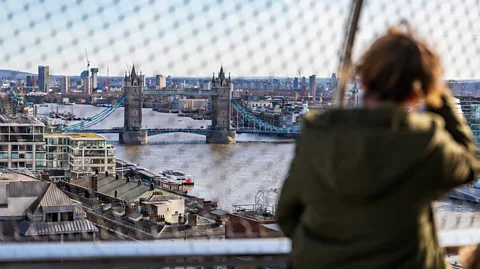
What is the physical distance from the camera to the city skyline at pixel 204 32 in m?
1.97

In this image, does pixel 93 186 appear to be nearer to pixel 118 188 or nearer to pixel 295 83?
pixel 118 188

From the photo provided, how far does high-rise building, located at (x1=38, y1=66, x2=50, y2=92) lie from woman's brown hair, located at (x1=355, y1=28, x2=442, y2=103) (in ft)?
5.50

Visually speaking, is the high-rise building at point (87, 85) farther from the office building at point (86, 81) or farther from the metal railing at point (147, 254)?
the metal railing at point (147, 254)

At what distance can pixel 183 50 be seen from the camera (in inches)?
90.2

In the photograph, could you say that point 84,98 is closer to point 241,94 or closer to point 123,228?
point 241,94

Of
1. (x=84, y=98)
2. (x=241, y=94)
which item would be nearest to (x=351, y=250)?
(x=241, y=94)

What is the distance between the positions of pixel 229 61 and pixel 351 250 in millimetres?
1418

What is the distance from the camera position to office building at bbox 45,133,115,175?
10.6 metres

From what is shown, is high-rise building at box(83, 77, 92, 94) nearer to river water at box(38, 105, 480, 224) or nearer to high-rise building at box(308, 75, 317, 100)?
river water at box(38, 105, 480, 224)

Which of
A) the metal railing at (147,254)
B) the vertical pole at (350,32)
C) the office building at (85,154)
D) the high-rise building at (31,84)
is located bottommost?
the office building at (85,154)

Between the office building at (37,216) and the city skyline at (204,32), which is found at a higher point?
the city skyline at (204,32)

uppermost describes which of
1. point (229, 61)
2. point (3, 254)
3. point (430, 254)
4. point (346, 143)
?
point (229, 61)

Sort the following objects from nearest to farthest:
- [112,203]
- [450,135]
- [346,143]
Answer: [346,143]
[450,135]
[112,203]

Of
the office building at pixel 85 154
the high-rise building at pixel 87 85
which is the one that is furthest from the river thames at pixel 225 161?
the office building at pixel 85 154
